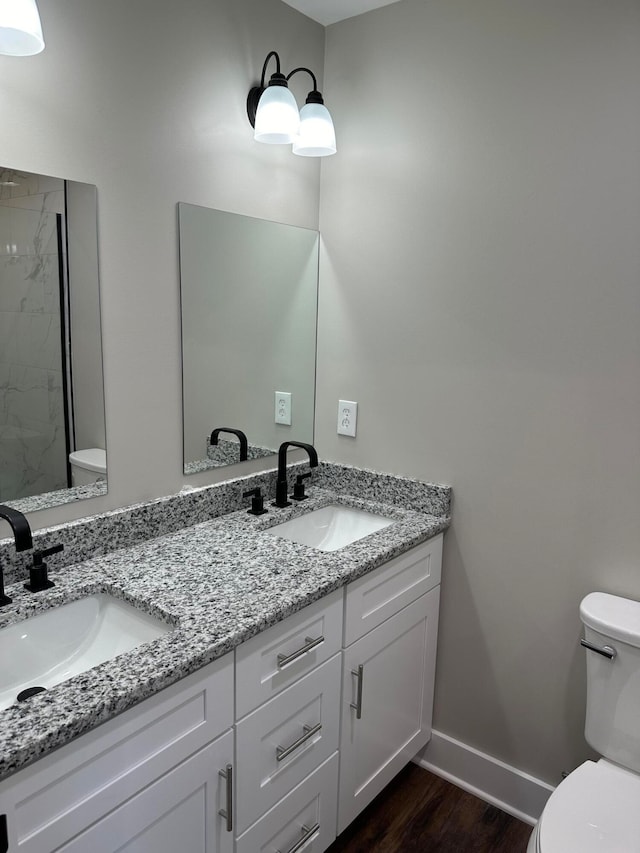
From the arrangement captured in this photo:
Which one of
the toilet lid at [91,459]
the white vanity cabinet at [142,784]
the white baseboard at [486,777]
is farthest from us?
the white baseboard at [486,777]

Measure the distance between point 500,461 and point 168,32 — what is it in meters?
1.52

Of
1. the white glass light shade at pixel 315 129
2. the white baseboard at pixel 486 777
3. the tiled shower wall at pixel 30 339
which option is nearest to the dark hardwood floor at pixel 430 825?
the white baseboard at pixel 486 777

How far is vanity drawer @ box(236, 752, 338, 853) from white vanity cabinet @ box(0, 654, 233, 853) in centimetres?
10

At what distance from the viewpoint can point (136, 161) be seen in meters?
1.59

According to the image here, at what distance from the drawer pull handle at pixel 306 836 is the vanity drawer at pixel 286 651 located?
1.49ft

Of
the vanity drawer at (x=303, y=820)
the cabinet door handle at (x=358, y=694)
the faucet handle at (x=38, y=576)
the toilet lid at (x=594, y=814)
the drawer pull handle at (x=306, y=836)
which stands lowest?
the drawer pull handle at (x=306, y=836)

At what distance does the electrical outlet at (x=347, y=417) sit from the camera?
2184 millimetres

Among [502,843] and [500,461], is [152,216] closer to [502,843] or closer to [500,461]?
[500,461]

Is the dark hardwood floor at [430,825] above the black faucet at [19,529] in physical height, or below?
below

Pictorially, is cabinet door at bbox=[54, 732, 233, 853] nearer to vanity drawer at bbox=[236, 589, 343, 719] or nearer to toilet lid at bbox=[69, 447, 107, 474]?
vanity drawer at bbox=[236, 589, 343, 719]

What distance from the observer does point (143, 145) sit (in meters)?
1.60

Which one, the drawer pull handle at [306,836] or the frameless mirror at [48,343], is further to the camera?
the drawer pull handle at [306,836]

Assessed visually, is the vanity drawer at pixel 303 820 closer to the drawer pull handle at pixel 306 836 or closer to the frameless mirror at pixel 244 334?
the drawer pull handle at pixel 306 836

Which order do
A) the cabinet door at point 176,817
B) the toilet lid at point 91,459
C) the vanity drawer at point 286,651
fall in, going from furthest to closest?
the toilet lid at point 91,459, the vanity drawer at point 286,651, the cabinet door at point 176,817
